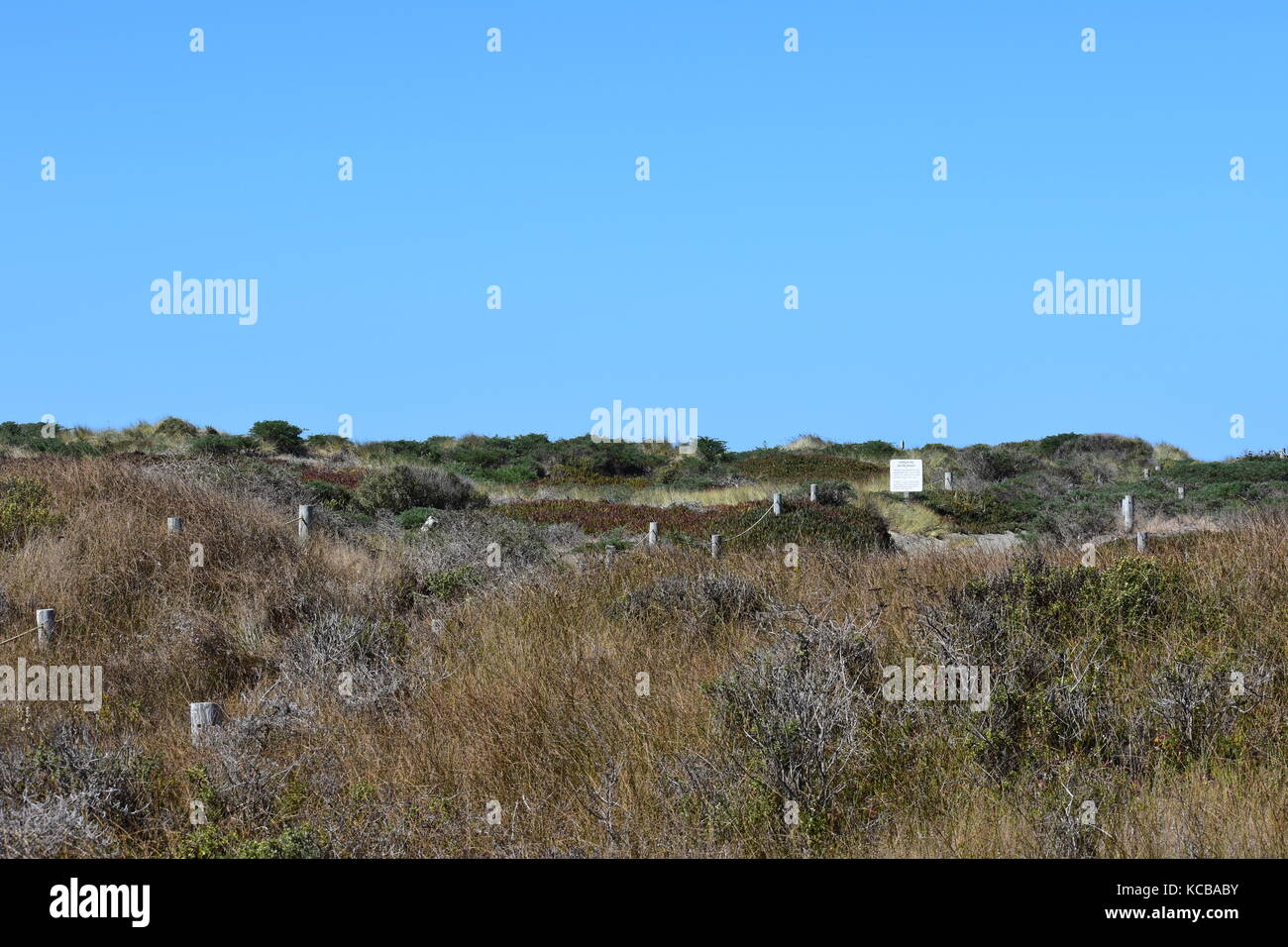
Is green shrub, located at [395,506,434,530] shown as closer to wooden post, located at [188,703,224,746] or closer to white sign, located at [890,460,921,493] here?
white sign, located at [890,460,921,493]

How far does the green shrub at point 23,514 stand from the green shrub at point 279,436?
2551 centimetres

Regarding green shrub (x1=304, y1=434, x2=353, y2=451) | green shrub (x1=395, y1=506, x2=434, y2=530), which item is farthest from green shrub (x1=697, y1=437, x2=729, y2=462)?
green shrub (x1=395, y1=506, x2=434, y2=530)

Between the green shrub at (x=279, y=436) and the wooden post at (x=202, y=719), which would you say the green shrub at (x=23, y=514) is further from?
the green shrub at (x=279, y=436)

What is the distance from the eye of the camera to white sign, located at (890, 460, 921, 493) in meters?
29.1

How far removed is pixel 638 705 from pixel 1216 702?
3.35 metres

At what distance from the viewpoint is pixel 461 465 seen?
38.2 m

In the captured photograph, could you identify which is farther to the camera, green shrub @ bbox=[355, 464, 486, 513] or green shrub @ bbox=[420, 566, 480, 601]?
green shrub @ bbox=[355, 464, 486, 513]

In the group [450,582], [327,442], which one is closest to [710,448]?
[327,442]

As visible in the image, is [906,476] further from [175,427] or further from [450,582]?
[175,427]

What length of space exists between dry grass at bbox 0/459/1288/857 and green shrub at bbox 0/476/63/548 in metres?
2.27

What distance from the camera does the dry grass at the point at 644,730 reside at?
18.2 feet

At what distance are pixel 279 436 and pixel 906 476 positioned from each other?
22.5 metres
